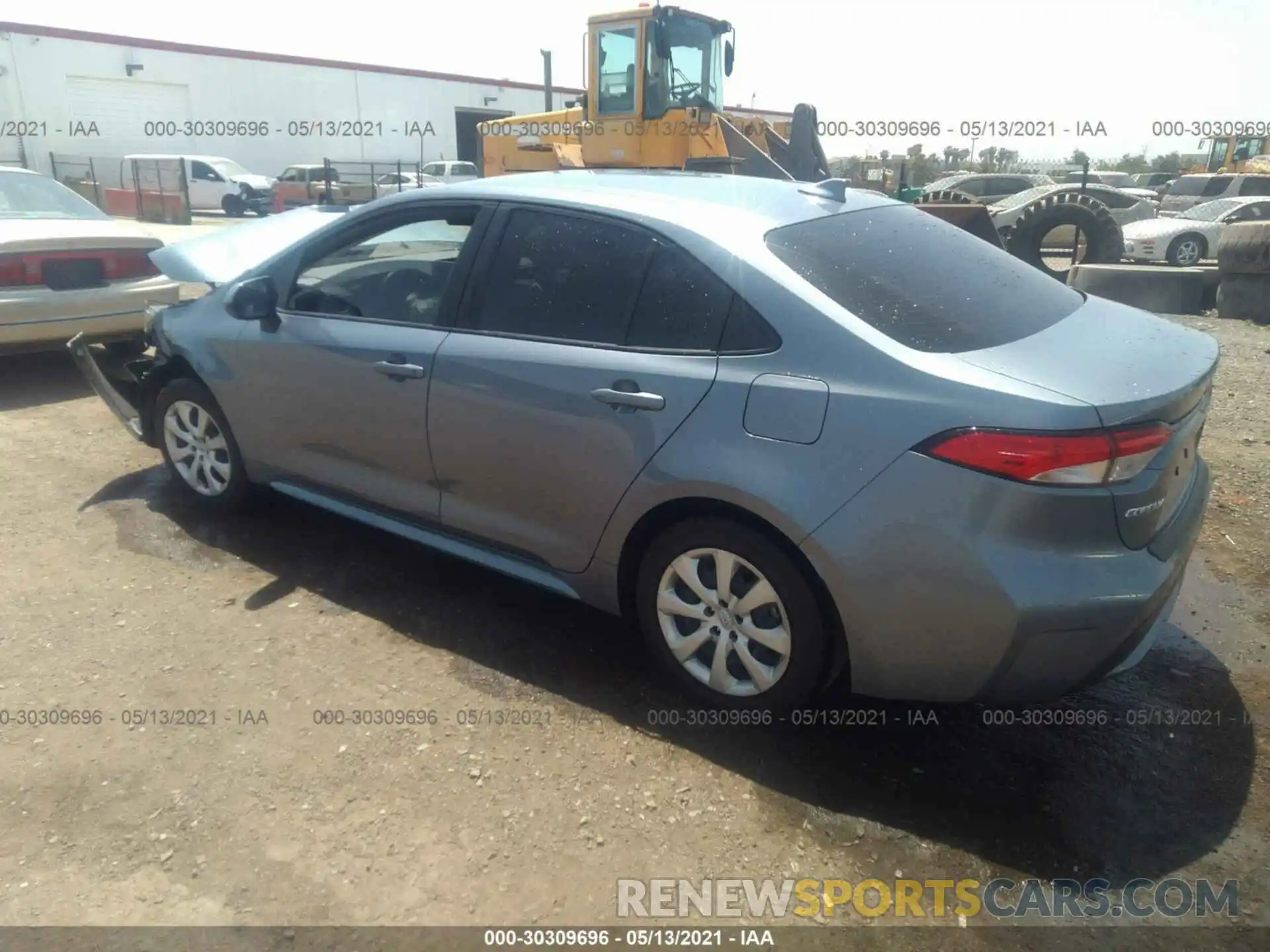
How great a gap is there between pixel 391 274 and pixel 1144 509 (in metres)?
2.82

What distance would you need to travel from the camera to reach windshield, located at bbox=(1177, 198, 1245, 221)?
51.2 feet

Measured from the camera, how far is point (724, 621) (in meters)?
2.85

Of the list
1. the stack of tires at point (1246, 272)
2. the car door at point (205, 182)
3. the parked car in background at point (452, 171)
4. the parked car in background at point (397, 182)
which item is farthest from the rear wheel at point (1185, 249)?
the car door at point (205, 182)

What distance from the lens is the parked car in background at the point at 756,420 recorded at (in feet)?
7.84

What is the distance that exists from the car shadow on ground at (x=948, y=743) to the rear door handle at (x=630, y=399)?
99cm

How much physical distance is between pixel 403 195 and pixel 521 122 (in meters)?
10.3

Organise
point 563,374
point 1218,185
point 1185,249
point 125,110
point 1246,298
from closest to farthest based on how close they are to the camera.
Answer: point 563,374 < point 1246,298 < point 1185,249 < point 1218,185 < point 125,110

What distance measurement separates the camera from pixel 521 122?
13.1m

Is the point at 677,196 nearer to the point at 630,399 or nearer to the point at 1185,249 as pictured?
the point at 630,399

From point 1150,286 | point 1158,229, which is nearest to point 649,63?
point 1150,286

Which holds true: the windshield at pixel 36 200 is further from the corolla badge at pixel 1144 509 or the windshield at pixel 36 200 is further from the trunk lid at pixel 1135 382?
the corolla badge at pixel 1144 509

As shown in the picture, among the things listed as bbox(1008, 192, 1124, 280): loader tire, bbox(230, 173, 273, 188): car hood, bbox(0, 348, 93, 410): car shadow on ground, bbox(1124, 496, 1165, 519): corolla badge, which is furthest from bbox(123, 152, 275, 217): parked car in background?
bbox(1124, 496, 1165, 519): corolla badge

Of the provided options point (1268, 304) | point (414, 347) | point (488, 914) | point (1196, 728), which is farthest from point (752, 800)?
point (1268, 304)

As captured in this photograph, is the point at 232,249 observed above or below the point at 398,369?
above
